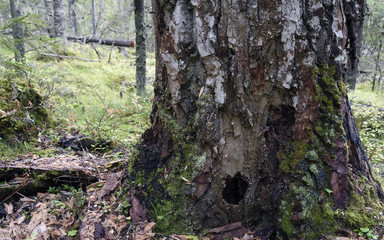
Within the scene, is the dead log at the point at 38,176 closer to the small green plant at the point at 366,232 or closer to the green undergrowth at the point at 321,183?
the green undergrowth at the point at 321,183

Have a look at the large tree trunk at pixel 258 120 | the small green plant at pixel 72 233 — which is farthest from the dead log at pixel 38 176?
the large tree trunk at pixel 258 120

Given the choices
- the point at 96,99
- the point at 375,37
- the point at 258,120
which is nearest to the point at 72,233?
the point at 258,120

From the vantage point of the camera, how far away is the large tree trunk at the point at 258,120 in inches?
67.3

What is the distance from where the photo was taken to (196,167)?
6.45 feet

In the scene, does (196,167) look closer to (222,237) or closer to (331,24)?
(222,237)

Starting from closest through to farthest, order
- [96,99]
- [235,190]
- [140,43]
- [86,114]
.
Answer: [235,190]
[86,114]
[140,43]
[96,99]

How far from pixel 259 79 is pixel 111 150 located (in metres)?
2.33

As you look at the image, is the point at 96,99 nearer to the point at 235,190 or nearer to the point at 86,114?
the point at 86,114

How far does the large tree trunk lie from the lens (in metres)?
1.71

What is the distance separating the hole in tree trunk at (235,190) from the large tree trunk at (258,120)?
1 centimetres

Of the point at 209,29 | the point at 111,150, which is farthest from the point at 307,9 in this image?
the point at 111,150

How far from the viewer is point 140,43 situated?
6977 mm

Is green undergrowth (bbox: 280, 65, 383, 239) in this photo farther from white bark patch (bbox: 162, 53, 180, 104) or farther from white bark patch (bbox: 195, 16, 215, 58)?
white bark patch (bbox: 162, 53, 180, 104)

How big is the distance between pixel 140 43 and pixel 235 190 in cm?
592
